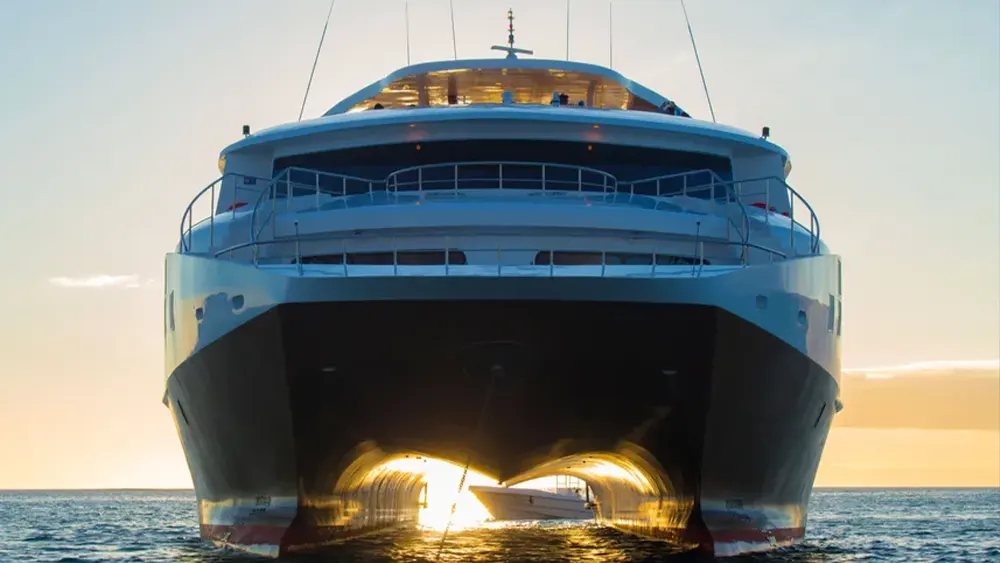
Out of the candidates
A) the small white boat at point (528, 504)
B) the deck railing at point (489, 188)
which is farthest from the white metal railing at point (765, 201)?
the small white boat at point (528, 504)

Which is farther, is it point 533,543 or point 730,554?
point 533,543

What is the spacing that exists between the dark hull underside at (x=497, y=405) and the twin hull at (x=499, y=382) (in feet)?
0.09

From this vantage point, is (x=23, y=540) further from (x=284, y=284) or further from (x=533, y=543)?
(x=284, y=284)

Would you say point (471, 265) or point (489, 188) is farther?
point (489, 188)

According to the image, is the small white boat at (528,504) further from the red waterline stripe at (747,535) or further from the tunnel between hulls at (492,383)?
the tunnel between hulls at (492,383)

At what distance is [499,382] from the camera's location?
1482 cm

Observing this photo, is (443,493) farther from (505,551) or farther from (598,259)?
(598,259)

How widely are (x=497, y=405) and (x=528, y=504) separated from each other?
30.6m

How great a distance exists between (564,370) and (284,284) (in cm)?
339

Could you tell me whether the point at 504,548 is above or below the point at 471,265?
below

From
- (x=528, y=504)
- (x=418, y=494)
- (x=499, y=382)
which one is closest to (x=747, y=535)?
(x=499, y=382)

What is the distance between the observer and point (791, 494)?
60.5 ft

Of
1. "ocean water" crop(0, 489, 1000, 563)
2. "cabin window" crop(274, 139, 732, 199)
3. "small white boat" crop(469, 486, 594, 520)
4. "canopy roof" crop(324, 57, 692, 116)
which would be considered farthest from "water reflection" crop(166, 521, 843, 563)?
"small white boat" crop(469, 486, 594, 520)

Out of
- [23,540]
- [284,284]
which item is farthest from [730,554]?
[23,540]
